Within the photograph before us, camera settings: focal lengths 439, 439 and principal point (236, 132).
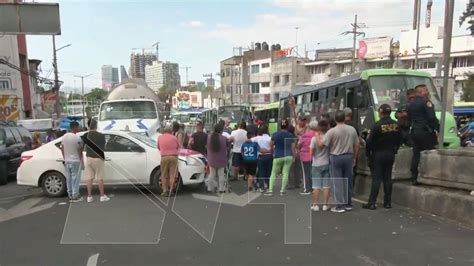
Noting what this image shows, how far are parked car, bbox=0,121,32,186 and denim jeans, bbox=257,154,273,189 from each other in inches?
307

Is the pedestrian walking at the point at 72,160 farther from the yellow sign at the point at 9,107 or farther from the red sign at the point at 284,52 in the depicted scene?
the red sign at the point at 284,52

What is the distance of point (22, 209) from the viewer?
8.90 m

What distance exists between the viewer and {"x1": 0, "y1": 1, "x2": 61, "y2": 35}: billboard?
13680 millimetres

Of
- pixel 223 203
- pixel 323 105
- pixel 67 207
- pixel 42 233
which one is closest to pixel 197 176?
pixel 223 203

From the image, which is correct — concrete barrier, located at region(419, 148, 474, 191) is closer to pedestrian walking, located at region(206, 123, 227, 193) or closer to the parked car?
pedestrian walking, located at region(206, 123, 227, 193)

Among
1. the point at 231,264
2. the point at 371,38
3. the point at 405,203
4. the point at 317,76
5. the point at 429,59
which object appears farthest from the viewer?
the point at 317,76

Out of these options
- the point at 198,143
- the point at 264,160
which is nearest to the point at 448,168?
the point at 264,160

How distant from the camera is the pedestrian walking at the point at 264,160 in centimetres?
1036

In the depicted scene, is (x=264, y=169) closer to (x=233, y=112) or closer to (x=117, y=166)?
(x=117, y=166)

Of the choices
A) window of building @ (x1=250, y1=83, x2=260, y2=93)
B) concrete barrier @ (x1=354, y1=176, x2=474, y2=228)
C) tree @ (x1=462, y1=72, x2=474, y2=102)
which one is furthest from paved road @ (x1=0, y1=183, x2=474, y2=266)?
window of building @ (x1=250, y1=83, x2=260, y2=93)

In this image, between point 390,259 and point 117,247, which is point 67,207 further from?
point 390,259

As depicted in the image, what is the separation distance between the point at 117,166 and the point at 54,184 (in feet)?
4.81

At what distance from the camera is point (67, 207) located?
8.90 meters

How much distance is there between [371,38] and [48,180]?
60.0m
